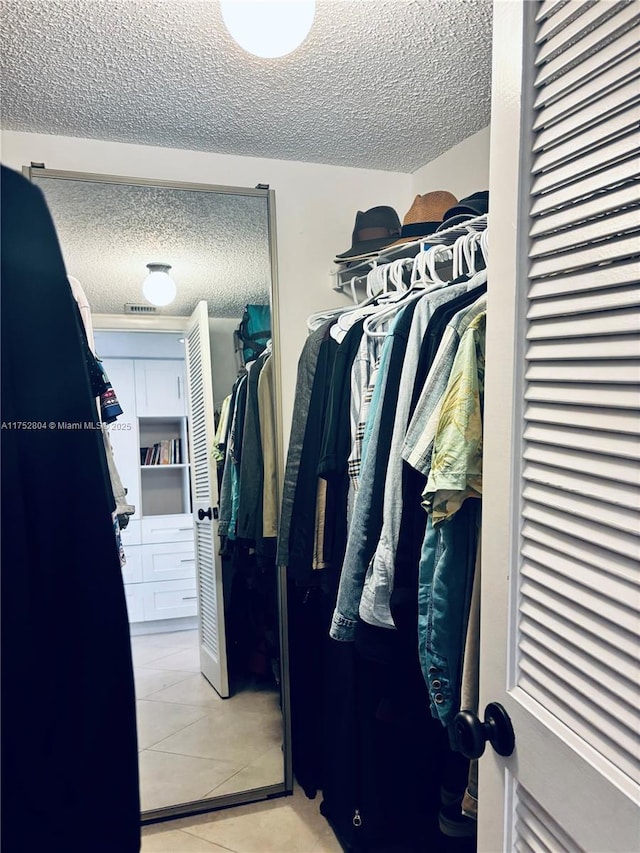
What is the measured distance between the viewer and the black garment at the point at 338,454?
4.80 ft

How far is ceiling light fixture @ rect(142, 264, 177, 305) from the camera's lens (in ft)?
5.85

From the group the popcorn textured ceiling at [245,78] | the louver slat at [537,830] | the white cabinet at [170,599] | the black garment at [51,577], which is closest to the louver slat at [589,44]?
the black garment at [51,577]

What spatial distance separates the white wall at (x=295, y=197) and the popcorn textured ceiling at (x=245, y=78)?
1.9 inches

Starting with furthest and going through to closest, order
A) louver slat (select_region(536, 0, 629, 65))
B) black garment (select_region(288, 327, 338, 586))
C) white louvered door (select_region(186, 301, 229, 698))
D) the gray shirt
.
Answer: white louvered door (select_region(186, 301, 229, 698)), black garment (select_region(288, 327, 338, 586)), the gray shirt, louver slat (select_region(536, 0, 629, 65))

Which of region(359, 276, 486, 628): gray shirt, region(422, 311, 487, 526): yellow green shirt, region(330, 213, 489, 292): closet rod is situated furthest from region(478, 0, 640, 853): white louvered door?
region(330, 213, 489, 292): closet rod

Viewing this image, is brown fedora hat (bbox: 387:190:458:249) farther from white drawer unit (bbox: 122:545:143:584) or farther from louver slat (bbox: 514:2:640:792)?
white drawer unit (bbox: 122:545:143:584)

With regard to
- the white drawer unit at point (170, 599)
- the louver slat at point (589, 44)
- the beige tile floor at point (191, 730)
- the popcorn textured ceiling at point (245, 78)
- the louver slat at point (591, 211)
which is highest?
the popcorn textured ceiling at point (245, 78)

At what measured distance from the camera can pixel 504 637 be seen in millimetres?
775

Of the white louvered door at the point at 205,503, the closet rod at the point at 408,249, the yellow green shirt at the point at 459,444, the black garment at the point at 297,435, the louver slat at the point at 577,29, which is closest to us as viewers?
the louver slat at the point at 577,29

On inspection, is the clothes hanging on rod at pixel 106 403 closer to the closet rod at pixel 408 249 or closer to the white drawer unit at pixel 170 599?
the white drawer unit at pixel 170 599

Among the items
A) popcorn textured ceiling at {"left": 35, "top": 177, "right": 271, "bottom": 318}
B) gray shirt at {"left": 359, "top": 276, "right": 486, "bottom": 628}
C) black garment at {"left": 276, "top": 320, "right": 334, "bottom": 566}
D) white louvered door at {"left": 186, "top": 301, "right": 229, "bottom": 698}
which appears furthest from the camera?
white louvered door at {"left": 186, "top": 301, "right": 229, "bottom": 698}

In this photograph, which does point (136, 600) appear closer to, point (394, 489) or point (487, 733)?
point (394, 489)

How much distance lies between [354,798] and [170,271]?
1.64 meters

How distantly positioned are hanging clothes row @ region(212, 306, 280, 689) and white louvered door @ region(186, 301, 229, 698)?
0.02 metres
